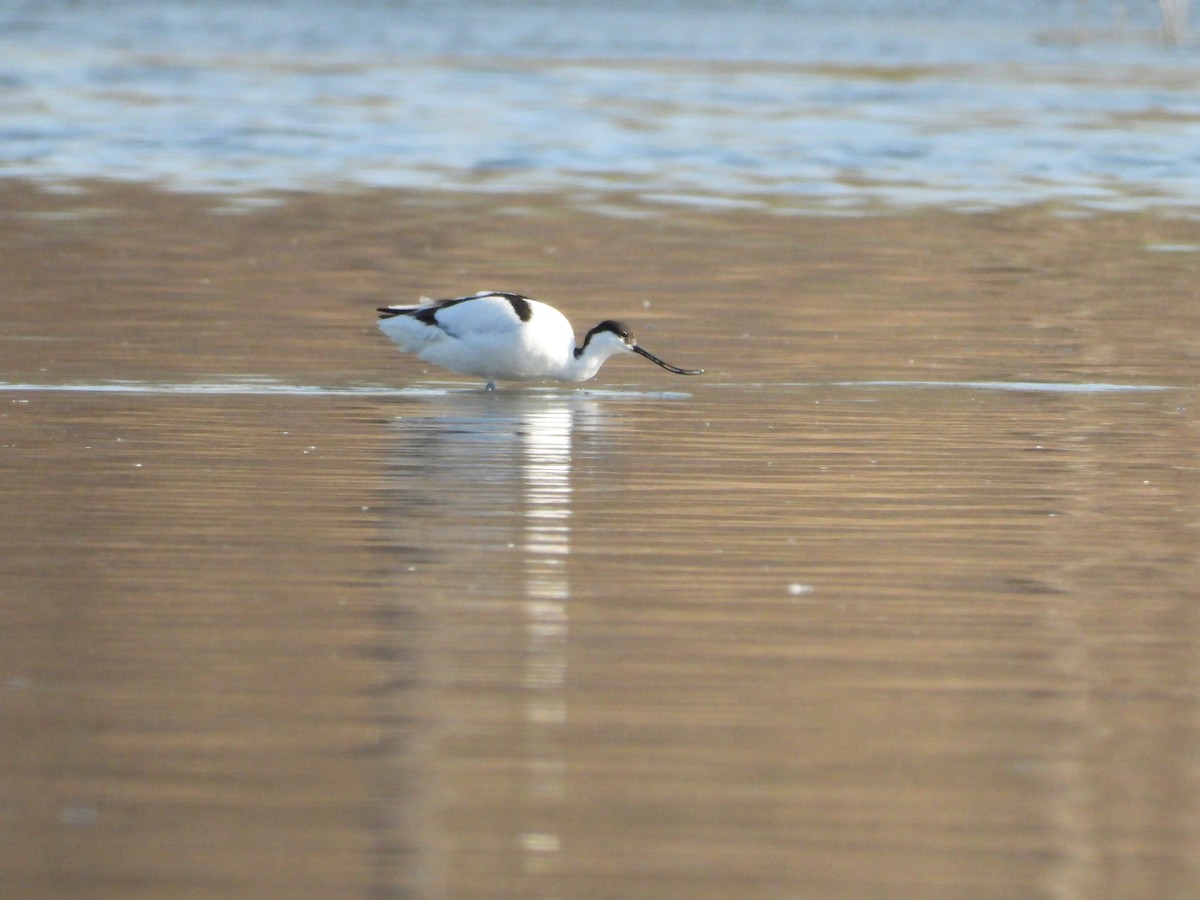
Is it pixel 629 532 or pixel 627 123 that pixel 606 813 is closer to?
pixel 629 532

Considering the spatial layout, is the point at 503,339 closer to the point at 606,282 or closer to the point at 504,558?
the point at 504,558

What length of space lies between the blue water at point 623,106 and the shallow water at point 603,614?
1126 centimetres

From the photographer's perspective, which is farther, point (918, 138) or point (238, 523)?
point (918, 138)

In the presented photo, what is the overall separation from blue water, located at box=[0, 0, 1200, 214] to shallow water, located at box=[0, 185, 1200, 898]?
11.3 metres

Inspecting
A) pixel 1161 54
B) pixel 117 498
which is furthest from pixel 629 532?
pixel 1161 54

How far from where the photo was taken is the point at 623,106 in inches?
1460

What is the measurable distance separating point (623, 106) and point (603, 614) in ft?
97.6

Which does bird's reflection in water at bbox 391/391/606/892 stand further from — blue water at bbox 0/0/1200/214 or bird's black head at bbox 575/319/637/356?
blue water at bbox 0/0/1200/214

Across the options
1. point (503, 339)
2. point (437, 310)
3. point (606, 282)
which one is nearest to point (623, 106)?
point (606, 282)

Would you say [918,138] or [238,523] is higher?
[918,138]

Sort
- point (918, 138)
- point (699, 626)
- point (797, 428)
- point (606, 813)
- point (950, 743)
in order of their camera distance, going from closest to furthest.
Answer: point (606, 813) → point (950, 743) → point (699, 626) → point (797, 428) → point (918, 138)

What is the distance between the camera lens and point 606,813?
589 centimetres

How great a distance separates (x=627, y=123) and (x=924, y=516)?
83.1 feet

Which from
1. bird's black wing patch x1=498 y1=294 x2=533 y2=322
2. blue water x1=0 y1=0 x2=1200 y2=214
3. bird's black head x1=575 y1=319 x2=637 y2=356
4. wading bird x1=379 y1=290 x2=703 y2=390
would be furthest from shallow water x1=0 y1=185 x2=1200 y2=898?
blue water x1=0 y1=0 x2=1200 y2=214
